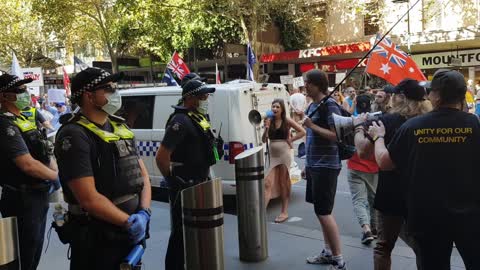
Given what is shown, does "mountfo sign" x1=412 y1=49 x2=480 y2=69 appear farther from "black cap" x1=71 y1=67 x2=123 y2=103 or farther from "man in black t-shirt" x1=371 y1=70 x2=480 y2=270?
"black cap" x1=71 y1=67 x2=123 y2=103

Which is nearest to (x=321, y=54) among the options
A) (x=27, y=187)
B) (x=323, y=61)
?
(x=323, y=61)

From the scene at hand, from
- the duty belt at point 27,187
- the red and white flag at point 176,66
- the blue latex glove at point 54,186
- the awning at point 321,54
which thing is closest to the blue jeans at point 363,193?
the blue latex glove at point 54,186

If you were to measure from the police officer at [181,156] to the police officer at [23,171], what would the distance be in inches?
35.4

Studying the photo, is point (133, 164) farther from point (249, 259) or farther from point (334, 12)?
point (334, 12)

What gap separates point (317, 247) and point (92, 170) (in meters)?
3.33

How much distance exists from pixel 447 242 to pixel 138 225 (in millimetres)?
1814

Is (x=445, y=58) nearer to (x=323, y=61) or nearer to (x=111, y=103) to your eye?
(x=323, y=61)

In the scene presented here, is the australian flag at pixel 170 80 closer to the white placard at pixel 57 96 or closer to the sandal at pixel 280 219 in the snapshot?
the sandal at pixel 280 219

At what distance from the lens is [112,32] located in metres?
26.8

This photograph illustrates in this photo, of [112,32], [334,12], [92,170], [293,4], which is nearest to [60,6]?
[112,32]

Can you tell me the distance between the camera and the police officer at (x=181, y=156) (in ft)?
12.9

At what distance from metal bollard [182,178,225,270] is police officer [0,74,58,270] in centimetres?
116

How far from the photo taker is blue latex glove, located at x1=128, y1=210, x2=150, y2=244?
262 centimetres

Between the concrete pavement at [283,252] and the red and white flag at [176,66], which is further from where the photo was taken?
the red and white flag at [176,66]
